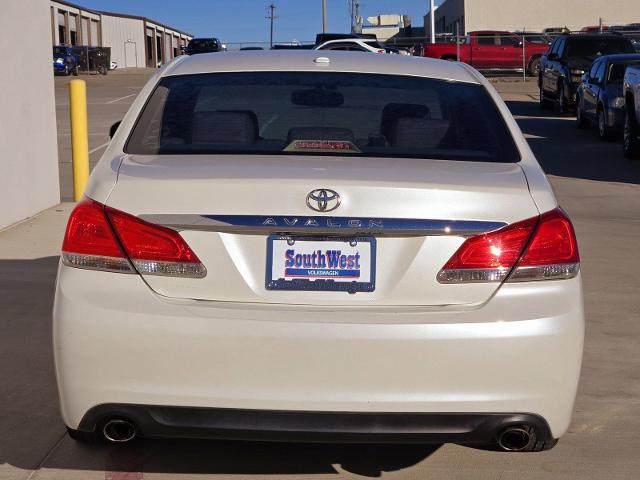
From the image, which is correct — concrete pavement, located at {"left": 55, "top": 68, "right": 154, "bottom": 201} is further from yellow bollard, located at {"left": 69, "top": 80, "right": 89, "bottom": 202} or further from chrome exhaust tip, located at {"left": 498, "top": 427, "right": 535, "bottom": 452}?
chrome exhaust tip, located at {"left": 498, "top": 427, "right": 535, "bottom": 452}

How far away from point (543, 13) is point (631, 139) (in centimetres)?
5213

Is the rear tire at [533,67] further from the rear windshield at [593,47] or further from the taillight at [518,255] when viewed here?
the taillight at [518,255]

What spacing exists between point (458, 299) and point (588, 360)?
8.29 ft

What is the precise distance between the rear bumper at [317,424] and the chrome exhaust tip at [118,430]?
68 mm

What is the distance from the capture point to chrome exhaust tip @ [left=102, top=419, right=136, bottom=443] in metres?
3.83

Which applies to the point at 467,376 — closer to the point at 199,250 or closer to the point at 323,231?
the point at 323,231

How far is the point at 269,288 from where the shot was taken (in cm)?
370

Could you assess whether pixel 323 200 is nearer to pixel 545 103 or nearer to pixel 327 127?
pixel 327 127

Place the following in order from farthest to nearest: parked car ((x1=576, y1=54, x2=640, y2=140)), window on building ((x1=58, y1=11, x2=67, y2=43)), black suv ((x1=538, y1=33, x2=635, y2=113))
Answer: window on building ((x1=58, y1=11, x2=67, y2=43)) → black suv ((x1=538, y1=33, x2=635, y2=113)) → parked car ((x1=576, y1=54, x2=640, y2=140))

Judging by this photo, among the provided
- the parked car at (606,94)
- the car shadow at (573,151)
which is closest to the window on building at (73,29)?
the car shadow at (573,151)

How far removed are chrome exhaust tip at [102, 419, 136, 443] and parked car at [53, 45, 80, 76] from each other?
151ft

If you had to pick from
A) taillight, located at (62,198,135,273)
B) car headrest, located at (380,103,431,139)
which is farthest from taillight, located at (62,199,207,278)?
car headrest, located at (380,103,431,139)

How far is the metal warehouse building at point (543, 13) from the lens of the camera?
65.5 m

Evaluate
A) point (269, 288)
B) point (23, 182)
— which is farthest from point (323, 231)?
point (23, 182)
